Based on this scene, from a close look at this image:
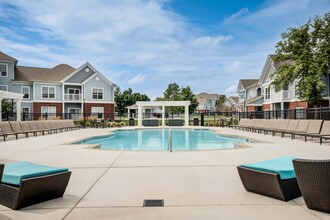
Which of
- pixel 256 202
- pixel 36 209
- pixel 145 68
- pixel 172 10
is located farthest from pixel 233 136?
pixel 145 68

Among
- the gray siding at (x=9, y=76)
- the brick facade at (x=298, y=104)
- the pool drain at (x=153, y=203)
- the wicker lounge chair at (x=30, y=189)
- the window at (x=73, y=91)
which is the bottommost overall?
the pool drain at (x=153, y=203)

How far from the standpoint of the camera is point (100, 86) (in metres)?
34.3

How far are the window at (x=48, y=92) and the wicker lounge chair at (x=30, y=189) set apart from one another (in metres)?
30.8

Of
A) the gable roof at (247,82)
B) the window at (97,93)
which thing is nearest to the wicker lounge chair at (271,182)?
the window at (97,93)

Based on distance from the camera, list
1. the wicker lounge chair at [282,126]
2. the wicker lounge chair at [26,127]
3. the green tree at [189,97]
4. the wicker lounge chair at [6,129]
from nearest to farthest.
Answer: the wicker lounge chair at [6,129]
the wicker lounge chair at [282,126]
the wicker lounge chair at [26,127]
the green tree at [189,97]

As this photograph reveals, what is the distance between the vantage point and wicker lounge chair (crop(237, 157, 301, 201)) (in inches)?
150

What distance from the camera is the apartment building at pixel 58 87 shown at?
101ft

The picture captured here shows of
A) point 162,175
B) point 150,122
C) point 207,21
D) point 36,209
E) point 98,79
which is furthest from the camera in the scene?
point 98,79

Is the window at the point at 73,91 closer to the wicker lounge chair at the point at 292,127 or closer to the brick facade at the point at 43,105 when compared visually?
the brick facade at the point at 43,105

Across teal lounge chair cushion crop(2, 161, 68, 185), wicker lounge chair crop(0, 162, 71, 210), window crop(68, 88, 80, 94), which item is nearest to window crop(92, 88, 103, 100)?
window crop(68, 88, 80, 94)

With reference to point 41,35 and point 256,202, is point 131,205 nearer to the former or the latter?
point 256,202

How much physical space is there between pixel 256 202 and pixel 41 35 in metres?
24.8

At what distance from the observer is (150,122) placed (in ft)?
92.0

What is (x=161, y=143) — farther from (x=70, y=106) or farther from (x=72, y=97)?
(x=70, y=106)
